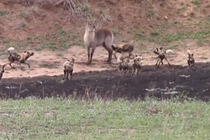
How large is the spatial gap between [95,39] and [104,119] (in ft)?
38.9

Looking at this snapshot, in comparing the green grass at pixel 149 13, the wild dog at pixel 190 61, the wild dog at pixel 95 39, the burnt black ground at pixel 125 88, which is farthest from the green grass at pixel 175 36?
the burnt black ground at pixel 125 88

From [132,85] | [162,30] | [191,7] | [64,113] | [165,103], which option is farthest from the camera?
[191,7]

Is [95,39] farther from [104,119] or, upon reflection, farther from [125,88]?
[104,119]

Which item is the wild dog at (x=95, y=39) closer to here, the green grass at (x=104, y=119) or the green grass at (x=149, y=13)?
the green grass at (x=149, y=13)

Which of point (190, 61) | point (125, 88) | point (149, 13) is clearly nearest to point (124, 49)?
point (190, 61)

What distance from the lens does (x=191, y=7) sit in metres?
25.6

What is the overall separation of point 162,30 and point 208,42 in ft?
7.91

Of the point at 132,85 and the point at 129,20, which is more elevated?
the point at 129,20

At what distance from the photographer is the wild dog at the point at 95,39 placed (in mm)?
19609

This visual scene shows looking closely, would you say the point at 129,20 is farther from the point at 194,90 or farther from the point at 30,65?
the point at 194,90

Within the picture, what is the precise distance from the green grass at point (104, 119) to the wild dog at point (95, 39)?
9964mm

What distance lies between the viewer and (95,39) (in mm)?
19812

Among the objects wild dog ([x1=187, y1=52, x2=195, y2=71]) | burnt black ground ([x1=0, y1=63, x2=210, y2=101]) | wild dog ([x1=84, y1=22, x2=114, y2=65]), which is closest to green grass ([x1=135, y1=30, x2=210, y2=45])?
wild dog ([x1=84, y1=22, x2=114, y2=65])

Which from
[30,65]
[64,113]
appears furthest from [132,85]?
[30,65]
